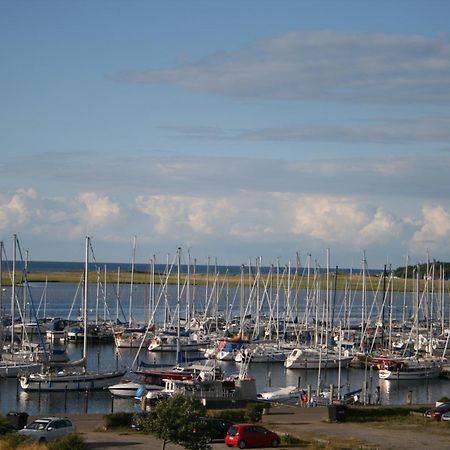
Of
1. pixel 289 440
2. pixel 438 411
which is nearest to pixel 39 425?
pixel 289 440

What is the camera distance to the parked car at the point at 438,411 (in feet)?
153

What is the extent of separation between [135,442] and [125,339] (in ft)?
186

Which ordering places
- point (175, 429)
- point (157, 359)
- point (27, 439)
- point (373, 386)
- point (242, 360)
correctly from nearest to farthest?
point (175, 429), point (27, 439), point (373, 386), point (242, 360), point (157, 359)

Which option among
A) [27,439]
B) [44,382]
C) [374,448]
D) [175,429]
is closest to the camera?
[175,429]

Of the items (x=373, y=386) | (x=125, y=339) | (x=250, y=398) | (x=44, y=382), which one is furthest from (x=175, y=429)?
(x=125, y=339)

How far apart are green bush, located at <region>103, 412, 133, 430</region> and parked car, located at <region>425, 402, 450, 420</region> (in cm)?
1425

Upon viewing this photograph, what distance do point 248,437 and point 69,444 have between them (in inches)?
289

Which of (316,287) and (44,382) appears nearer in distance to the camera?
(44,382)

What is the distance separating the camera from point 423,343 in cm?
9369

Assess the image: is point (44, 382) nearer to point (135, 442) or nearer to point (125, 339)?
point (135, 442)

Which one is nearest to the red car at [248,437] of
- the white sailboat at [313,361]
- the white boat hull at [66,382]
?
the white boat hull at [66,382]

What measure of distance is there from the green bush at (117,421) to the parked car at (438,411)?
14251 millimetres

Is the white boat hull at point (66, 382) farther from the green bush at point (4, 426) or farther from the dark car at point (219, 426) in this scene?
the dark car at point (219, 426)

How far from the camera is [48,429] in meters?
38.1
